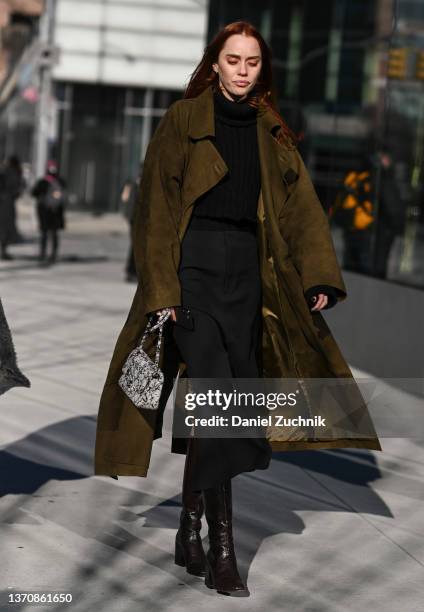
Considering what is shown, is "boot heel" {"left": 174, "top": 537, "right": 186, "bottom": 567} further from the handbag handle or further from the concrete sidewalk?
the handbag handle

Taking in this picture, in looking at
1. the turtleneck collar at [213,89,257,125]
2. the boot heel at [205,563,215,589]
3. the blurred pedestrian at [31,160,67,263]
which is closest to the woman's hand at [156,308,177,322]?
the turtleneck collar at [213,89,257,125]

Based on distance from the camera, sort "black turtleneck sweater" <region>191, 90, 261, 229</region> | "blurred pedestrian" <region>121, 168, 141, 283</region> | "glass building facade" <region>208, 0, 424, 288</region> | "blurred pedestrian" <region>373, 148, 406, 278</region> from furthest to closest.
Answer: "blurred pedestrian" <region>121, 168, 141, 283</region> < "glass building facade" <region>208, 0, 424, 288</region> < "blurred pedestrian" <region>373, 148, 406, 278</region> < "black turtleneck sweater" <region>191, 90, 261, 229</region>

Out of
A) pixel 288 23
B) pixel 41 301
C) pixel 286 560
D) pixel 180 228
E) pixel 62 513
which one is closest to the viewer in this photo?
pixel 180 228

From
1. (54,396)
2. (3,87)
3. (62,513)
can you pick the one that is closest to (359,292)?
(54,396)

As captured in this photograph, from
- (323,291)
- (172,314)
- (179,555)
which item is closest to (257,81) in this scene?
(323,291)

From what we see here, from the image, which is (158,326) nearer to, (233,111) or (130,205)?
(233,111)

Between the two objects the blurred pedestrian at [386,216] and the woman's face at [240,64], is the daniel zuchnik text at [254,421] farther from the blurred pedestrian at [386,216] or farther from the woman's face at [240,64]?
the blurred pedestrian at [386,216]

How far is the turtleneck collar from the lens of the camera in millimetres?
4980

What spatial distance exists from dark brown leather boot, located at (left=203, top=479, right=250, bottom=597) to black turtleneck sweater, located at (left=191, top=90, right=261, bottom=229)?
916 mm

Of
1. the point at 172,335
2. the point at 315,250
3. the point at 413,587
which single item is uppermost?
the point at 315,250

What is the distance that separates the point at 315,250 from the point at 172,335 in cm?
58

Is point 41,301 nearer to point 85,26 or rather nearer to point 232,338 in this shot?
point 232,338

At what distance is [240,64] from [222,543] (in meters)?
1.66

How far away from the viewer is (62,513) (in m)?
5.98
